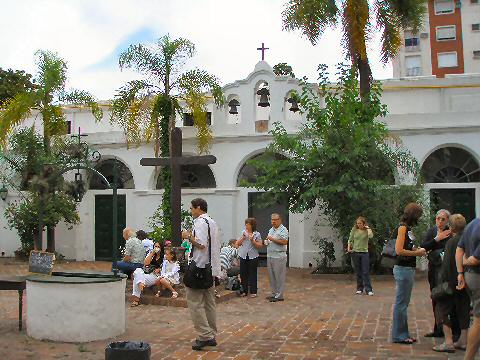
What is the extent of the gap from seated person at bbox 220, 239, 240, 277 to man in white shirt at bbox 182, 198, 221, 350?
4.90 meters

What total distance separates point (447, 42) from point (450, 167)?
3570cm

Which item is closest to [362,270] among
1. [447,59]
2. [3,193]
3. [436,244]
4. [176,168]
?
[176,168]

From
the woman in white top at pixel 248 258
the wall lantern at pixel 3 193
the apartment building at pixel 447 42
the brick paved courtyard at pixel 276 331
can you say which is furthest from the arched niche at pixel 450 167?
the apartment building at pixel 447 42

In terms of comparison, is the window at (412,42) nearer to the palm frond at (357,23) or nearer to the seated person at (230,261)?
the palm frond at (357,23)

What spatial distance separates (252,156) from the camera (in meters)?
20.5

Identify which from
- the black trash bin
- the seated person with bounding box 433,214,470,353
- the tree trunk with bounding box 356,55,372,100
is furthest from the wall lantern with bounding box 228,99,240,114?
the black trash bin

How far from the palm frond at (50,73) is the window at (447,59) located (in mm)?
37912

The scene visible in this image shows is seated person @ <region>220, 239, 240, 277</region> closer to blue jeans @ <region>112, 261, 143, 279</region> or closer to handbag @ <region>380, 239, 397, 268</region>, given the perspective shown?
blue jeans @ <region>112, 261, 143, 279</region>

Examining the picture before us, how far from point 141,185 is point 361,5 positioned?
9.19 m

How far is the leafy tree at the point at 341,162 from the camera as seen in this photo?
52.5 feet

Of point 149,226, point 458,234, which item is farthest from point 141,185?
point 458,234

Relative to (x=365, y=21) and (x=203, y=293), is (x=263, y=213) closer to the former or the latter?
(x=365, y=21)

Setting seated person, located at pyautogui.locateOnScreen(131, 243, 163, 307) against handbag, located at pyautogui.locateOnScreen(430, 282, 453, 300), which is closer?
handbag, located at pyautogui.locateOnScreen(430, 282, 453, 300)

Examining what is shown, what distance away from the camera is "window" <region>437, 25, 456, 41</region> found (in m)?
51.6
